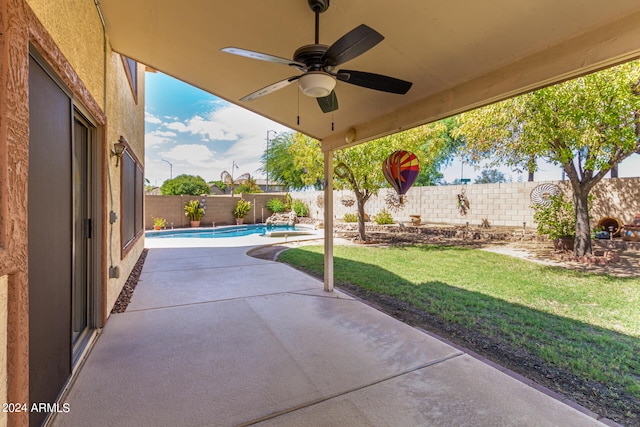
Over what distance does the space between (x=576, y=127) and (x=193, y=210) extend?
14.2 metres

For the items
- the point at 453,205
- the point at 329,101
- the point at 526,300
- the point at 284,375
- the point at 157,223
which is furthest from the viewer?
the point at 157,223

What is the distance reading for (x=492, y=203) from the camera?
12.1 meters

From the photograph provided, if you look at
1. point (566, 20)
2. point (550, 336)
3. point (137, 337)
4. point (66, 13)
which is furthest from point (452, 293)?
point (66, 13)

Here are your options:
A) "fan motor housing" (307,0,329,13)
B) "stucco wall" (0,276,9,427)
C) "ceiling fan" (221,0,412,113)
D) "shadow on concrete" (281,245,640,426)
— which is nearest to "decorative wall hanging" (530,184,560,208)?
"shadow on concrete" (281,245,640,426)

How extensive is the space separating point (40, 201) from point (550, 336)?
16.0 ft

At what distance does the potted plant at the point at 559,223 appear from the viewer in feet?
27.2

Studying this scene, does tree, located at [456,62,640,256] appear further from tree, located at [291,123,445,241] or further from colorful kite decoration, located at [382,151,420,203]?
colorful kite decoration, located at [382,151,420,203]

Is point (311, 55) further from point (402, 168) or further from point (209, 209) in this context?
point (209, 209)

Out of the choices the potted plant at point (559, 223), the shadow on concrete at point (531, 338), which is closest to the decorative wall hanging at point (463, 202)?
the potted plant at point (559, 223)

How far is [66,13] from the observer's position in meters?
2.32

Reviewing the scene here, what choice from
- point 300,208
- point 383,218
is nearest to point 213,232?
point 300,208

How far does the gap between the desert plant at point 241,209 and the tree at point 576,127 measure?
38.1 feet

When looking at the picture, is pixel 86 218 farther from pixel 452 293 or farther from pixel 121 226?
pixel 452 293

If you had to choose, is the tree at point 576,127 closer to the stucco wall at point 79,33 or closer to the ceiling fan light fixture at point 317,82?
the ceiling fan light fixture at point 317,82
